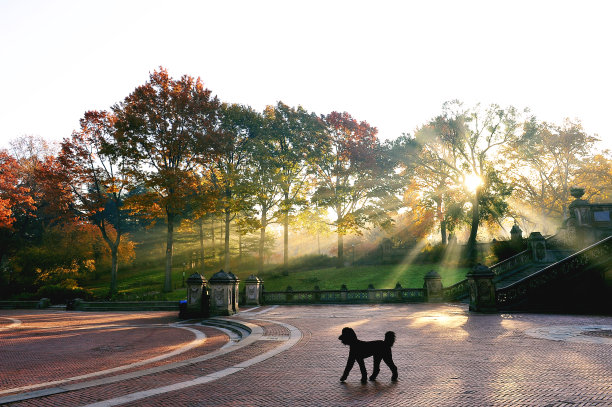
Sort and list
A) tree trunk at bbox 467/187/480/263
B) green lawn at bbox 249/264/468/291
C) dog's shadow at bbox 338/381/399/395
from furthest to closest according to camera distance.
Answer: tree trunk at bbox 467/187/480/263 < green lawn at bbox 249/264/468/291 < dog's shadow at bbox 338/381/399/395

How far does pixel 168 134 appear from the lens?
92.8 ft

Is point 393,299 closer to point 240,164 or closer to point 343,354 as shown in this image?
point 343,354

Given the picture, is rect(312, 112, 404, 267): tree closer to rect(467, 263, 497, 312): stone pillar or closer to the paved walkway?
rect(467, 263, 497, 312): stone pillar

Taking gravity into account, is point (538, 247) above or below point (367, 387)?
above

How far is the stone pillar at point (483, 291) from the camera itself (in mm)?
16000

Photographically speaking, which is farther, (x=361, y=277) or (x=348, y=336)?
(x=361, y=277)

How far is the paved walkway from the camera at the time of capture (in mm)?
5254

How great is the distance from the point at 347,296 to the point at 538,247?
43.0 feet

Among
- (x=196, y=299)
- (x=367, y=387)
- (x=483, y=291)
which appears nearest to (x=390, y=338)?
(x=367, y=387)

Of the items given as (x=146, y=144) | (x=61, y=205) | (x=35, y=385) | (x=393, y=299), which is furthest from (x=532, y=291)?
(x=61, y=205)

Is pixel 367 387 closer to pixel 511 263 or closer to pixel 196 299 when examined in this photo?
pixel 196 299

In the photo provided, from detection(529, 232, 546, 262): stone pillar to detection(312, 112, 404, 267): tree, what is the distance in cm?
1425

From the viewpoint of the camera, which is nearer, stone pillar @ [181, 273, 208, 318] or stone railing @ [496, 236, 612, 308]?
stone railing @ [496, 236, 612, 308]

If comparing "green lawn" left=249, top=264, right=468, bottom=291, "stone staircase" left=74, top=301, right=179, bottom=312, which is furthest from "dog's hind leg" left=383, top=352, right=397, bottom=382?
"green lawn" left=249, top=264, right=468, bottom=291
